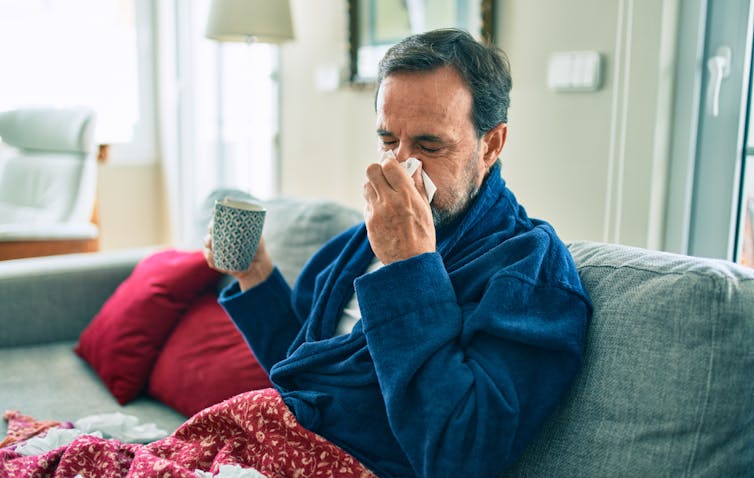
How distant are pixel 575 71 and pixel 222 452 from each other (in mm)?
1324

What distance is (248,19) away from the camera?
2561 millimetres

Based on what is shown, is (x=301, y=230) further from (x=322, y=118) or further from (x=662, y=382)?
(x=322, y=118)

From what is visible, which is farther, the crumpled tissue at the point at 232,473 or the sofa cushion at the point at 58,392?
the sofa cushion at the point at 58,392

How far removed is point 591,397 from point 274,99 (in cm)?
266

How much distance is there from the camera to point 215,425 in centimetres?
120

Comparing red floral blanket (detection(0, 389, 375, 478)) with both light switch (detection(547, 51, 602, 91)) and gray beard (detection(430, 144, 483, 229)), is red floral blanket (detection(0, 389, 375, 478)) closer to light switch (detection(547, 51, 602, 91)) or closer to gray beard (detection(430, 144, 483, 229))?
gray beard (detection(430, 144, 483, 229))

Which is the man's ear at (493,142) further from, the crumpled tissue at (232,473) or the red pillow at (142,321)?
the red pillow at (142,321)

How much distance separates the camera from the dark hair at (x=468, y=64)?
3.84 ft

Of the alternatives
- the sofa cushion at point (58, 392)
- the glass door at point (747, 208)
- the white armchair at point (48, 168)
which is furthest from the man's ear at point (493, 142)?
the white armchair at point (48, 168)

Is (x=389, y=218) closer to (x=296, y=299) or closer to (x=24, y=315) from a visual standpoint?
(x=296, y=299)

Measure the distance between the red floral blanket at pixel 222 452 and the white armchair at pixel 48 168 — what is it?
105 inches

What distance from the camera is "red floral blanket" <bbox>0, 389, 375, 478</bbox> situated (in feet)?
3.62

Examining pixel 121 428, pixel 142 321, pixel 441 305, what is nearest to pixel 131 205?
pixel 142 321

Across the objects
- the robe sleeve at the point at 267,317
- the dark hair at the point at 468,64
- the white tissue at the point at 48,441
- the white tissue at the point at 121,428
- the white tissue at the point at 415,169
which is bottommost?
the white tissue at the point at 121,428
